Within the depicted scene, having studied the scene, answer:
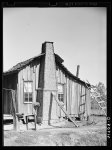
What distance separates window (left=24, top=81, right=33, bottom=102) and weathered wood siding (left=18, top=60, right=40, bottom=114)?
0.54 ft

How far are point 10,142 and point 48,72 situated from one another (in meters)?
4.54

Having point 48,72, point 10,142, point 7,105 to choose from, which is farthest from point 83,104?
point 10,142

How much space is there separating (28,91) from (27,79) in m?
0.63

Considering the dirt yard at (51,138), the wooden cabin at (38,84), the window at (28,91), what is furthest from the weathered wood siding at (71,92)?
the dirt yard at (51,138)

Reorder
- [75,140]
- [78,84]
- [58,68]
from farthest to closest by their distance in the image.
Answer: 1. [78,84]
2. [58,68]
3. [75,140]

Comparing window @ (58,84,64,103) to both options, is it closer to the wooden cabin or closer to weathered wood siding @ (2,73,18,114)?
the wooden cabin

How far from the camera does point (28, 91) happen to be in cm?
1101

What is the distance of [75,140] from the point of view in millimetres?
7953

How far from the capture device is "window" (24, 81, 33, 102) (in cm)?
1094

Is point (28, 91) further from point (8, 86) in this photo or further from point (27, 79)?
point (8, 86)

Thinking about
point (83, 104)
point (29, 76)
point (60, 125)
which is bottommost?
point (60, 125)

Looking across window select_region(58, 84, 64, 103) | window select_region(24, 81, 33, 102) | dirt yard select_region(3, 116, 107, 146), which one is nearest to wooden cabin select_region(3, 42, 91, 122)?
window select_region(24, 81, 33, 102)

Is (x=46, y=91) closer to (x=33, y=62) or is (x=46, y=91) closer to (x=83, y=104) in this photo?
(x=33, y=62)

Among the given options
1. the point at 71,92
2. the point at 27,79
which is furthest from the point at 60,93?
the point at 27,79
